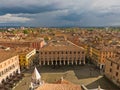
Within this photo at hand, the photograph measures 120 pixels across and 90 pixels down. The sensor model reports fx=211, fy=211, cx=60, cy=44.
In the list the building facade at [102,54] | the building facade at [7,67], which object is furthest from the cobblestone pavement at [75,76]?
the building facade at [7,67]

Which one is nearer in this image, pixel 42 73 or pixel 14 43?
pixel 42 73

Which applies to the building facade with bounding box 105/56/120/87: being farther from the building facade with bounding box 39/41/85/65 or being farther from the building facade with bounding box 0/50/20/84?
the building facade with bounding box 0/50/20/84

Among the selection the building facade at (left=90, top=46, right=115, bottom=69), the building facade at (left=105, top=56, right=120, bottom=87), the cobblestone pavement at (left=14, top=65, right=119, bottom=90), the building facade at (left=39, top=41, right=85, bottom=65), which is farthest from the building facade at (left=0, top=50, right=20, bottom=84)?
the building facade at (left=90, top=46, right=115, bottom=69)

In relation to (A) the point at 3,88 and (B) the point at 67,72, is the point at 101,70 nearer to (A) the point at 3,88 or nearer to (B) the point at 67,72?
(B) the point at 67,72

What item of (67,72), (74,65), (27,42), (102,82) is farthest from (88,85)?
(27,42)

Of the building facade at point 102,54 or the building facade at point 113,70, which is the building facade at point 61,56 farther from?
the building facade at point 113,70

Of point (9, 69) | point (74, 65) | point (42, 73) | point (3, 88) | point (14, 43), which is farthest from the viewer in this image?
point (14, 43)

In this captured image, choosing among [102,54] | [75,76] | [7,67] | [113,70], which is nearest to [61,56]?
[102,54]
